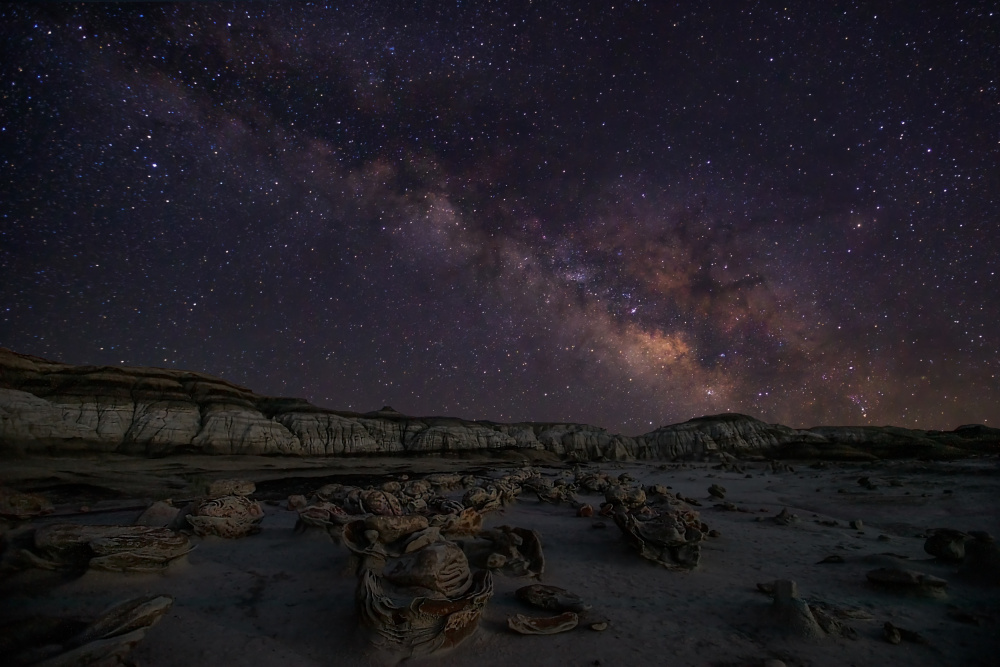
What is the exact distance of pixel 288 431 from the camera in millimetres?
38625

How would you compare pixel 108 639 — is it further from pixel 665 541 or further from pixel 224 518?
pixel 665 541

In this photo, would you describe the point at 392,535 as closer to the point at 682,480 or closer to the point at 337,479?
the point at 337,479

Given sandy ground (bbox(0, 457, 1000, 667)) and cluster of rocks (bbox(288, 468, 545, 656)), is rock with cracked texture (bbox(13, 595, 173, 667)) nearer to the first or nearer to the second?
sandy ground (bbox(0, 457, 1000, 667))

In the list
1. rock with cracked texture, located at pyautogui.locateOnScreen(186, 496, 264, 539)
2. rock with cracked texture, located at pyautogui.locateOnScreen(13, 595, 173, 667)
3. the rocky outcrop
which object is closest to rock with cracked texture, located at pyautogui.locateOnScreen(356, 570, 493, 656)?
rock with cracked texture, located at pyautogui.locateOnScreen(13, 595, 173, 667)

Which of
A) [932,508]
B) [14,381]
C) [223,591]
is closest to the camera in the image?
[223,591]

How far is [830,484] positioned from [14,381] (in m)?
52.8

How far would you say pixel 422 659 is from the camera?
3.66 metres

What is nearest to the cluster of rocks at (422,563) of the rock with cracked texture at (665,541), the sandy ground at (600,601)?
the sandy ground at (600,601)

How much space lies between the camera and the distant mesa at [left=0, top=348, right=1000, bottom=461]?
90.5 ft

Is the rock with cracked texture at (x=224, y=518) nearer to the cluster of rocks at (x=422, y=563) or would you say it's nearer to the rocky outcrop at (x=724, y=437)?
the cluster of rocks at (x=422, y=563)

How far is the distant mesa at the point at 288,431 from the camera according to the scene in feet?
90.5

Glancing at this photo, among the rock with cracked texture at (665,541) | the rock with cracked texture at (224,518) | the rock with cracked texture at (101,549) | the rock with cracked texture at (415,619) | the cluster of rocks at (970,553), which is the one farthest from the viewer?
the rock with cracked texture at (224,518)

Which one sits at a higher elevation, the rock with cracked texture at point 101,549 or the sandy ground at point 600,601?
the rock with cracked texture at point 101,549

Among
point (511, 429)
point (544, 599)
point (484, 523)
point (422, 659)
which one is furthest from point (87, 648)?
point (511, 429)
